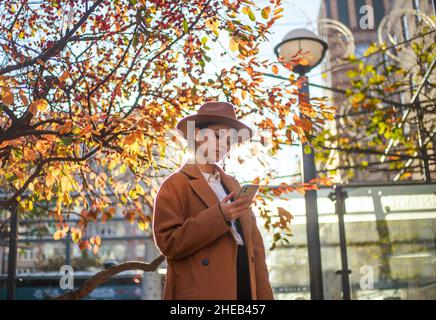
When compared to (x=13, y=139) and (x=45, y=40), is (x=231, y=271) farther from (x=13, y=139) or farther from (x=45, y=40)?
(x=45, y=40)

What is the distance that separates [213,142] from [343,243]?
5.60m

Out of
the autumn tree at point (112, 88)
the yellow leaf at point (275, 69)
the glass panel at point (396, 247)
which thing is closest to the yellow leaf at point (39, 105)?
the autumn tree at point (112, 88)

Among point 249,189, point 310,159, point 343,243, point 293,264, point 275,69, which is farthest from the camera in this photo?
point 293,264

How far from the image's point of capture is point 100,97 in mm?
5383

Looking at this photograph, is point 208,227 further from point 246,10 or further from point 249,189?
point 246,10

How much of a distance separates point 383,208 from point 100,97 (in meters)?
5.28

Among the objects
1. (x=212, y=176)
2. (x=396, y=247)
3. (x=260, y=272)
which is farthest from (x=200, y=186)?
(x=396, y=247)

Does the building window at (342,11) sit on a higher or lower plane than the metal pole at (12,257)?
higher

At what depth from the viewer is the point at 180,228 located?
2.67 meters

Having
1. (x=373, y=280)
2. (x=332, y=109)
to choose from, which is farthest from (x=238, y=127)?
(x=373, y=280)

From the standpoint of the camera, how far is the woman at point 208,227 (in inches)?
104

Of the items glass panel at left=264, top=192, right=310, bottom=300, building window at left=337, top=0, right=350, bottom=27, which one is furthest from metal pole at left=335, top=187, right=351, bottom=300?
building window at left=337, top=0, right=350, bottom=27

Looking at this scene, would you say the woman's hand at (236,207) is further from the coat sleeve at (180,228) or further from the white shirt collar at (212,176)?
the white shirt collar at (212,176)

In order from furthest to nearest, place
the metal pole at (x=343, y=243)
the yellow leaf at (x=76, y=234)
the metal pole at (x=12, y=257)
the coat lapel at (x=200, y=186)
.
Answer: the metal pole at (x=343, y=243) → the metal pole at (x=12, y=257) → the yellow leaf at (x=76, y=234) → the coat lapel at (x=200, y=186)
